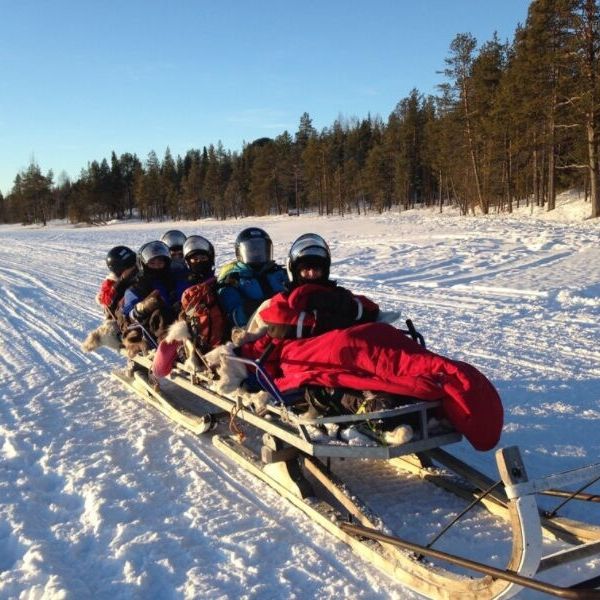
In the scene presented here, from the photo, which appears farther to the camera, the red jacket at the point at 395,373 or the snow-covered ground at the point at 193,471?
the red jacket at the point at 395,373

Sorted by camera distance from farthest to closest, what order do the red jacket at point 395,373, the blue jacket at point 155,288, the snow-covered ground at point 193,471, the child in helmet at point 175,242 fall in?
the child in helmet at point 175,242 < the blue jacket at point 155,288 < the red jacket at point 395,373 < the snow-covered ground at point 193,471

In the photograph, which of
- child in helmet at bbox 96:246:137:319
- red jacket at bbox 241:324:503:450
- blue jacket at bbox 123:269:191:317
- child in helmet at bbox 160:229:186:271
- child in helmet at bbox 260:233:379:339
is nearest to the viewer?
red jacket at bbox 241:324:503:450

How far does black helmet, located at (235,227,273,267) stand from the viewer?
5.61m

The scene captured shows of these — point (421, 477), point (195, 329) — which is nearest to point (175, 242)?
point (195, 329)

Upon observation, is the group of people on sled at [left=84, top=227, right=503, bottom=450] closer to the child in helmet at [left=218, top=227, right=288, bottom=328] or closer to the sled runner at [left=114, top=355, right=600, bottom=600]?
the child in helmet at [left=218, top=227, right=288, bottom=328]

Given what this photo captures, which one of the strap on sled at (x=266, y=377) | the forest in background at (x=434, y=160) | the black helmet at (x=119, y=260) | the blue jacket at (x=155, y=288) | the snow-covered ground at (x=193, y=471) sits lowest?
the snow-covered ground at (x=193, y=471)

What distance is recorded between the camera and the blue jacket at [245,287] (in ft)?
16.9

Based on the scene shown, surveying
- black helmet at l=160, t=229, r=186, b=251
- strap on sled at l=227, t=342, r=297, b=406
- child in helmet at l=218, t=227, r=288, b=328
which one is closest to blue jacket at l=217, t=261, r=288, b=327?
child in helmet at l=218, t=227, r=288, b=328

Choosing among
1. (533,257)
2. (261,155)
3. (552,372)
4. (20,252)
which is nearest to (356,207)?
(261,155)

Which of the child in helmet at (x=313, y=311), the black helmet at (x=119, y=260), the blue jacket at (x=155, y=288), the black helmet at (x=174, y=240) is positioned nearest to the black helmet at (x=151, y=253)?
the blue jacket at (x=155, y=288)

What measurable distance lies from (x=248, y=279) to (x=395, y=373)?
2.27 m

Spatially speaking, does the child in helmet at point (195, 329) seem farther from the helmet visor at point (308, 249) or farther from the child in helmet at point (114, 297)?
the child in helmet at point (114, 297)

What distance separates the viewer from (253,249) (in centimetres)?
562

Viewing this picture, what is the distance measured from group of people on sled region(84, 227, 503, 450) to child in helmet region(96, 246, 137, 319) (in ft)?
0.21
